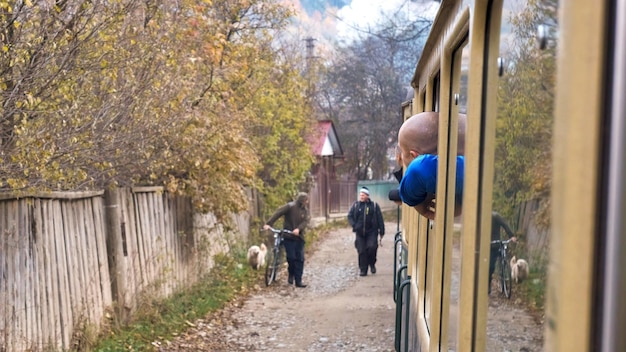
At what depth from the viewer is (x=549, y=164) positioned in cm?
84

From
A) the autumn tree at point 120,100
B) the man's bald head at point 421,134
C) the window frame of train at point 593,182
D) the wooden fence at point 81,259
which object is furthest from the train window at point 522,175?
the wooden fence at point 81,259

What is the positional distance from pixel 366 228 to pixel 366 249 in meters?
0.38

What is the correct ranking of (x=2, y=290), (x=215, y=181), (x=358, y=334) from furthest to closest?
(x=215, y=181) → (x=358, y=334) → (x=2, y=290)

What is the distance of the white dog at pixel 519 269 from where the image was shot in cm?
105

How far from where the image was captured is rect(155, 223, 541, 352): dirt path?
7.38 metres

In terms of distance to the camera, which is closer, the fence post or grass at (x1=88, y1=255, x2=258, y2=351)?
grass at (x1=88, y1=255, x2=258, y2=351)

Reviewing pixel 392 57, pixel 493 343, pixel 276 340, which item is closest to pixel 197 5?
pixel 276 340

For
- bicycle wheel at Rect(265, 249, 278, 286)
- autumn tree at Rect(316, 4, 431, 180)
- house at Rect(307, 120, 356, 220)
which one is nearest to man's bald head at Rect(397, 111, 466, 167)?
bicycle wheel at Rect(265, 249, 278, 286)

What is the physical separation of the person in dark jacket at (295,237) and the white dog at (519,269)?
9.90 m

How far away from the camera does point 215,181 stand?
8758 mm

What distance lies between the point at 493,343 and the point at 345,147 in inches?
1287

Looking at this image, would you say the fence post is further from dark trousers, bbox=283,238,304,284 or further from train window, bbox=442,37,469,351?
train window, bbox=442,37,469,351

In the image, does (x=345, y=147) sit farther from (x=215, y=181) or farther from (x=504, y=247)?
(x=504, y=247)

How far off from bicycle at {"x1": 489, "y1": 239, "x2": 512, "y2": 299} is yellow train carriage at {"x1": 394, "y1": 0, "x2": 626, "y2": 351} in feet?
0.10
